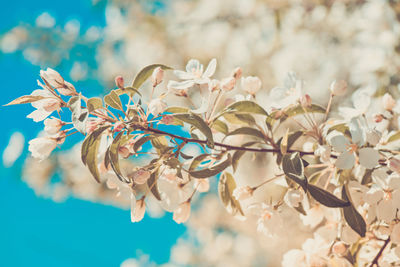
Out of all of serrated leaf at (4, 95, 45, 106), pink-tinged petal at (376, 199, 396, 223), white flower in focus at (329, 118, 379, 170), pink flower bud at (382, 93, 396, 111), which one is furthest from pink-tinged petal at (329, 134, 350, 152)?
serrated leaf at (4, 95, 45, 106)

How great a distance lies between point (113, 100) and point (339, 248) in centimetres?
44

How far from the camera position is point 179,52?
3107 mm

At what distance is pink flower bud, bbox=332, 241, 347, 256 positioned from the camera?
688mm

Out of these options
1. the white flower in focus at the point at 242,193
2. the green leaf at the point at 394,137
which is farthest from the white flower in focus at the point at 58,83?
the green leaf at the point at 394,137

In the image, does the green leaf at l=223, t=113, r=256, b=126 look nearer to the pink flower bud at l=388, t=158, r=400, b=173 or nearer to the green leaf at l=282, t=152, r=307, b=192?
the green leaf at l=282, t=152, r=307, b=192

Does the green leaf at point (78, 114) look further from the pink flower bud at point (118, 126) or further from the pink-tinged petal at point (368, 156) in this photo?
the pink-tinged petal at point (368, 156)

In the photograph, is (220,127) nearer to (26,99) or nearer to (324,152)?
(324,152)

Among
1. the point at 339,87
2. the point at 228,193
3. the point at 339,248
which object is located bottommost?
the point at 339,248

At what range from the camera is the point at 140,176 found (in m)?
0.60

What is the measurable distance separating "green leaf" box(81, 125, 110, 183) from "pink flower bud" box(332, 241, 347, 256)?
1.34 ft

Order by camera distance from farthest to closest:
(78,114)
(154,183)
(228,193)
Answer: (228,193) → (154,183) → (78,114)

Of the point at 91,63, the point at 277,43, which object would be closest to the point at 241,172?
the point at 277,43

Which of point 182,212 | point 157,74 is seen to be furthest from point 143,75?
point 182,212

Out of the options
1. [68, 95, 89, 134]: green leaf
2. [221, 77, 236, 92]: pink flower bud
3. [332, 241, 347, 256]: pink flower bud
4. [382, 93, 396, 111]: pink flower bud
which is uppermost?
[68, 95, 89, 134]: green leaf
